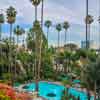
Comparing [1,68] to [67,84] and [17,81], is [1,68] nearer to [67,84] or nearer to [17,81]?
[17,81]

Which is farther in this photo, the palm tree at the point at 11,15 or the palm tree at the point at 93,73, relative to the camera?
the palm tree at the point at 11,15

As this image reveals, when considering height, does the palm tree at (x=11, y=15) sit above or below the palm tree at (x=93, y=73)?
above

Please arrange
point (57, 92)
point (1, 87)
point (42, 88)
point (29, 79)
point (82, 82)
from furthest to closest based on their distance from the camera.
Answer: point (29, 79), point (42, 88), point (57, 92), point (82, 82), point (1, 87)

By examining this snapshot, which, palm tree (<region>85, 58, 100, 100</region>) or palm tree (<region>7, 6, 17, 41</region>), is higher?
palm tree (<region>7, 6, 17, 41</region>)

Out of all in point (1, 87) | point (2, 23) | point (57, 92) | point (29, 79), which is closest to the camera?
point (1, 87)

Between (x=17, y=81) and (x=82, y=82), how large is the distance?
31717mm

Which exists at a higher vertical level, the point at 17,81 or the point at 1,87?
the point at 1,87

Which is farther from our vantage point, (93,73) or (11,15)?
(11,15)

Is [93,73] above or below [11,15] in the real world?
below

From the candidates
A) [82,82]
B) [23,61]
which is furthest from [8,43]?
[82,82]

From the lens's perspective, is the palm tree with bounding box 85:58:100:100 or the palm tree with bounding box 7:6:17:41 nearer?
the palm tree with bounding box 85:58:100:100

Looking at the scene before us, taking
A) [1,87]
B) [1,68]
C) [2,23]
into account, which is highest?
[2,23]

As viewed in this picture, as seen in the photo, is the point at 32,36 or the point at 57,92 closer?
the point at 57,92

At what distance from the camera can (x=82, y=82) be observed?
25.1 meters
